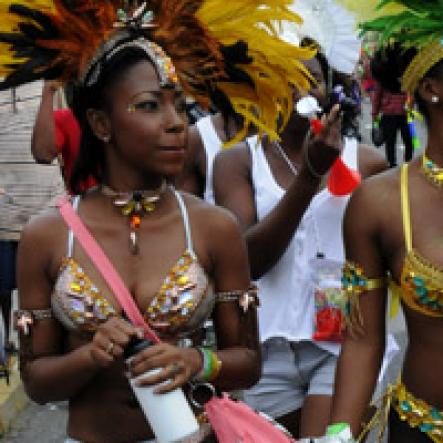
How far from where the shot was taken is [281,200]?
427 centimetres

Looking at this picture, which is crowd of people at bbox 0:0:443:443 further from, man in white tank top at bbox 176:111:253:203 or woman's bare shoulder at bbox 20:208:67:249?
man in white tank top at bbox 176:111:253:203

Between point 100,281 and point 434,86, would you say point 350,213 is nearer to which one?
point 434,86

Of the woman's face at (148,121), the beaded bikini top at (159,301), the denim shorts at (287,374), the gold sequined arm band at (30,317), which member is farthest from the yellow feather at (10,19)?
the denim shorts at (287,374)

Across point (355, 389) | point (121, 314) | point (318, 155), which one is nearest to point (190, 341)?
point (121, 314)

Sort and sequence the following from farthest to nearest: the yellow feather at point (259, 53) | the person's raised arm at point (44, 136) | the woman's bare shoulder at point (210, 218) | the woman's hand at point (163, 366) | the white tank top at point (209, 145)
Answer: the person's raised arm at point (44, 136) → the white tank top at point (209, 145) → the yellow feather at point (259, 53) → the woman's bare shoulder at point (210, 218) → the woman's hand at point (163, 366)

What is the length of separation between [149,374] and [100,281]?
0.41m

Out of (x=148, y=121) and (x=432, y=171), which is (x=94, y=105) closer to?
(x=148, y=121)

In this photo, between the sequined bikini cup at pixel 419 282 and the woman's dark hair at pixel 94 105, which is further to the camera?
the woman's dark hair at pixel 94 105

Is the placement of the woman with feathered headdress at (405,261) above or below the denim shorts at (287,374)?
above

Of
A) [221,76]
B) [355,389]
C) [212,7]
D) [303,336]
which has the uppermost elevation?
[212,7]

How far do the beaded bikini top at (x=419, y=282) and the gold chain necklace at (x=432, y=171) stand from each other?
0.13m

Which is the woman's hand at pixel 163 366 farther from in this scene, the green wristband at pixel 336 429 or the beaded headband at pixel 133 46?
the beaded headband at pixel 133 46

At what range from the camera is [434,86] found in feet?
10.7

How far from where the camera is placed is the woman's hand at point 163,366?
2.90m
